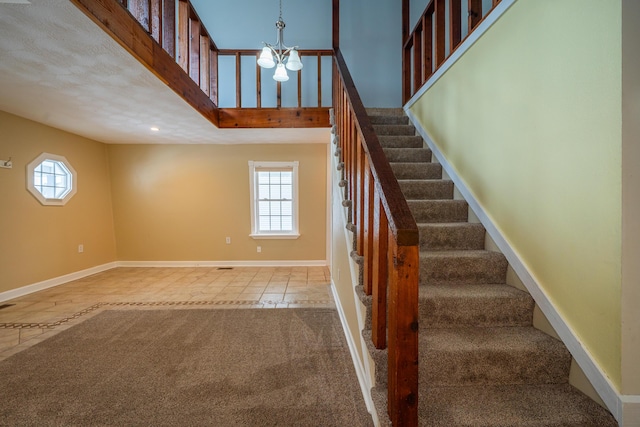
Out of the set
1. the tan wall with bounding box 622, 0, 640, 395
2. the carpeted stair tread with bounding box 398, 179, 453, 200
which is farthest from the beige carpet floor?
the carpeted stair tread with bounding box 398, 179, 453, 200

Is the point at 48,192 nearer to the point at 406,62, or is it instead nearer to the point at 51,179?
the point at 51,179

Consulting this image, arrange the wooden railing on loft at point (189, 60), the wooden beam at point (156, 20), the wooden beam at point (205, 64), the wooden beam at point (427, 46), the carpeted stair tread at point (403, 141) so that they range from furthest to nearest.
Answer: the wooden beam at point (205, 64)
the wooden beam at point (427, 46)
the carpeted stair tread at point (403, 141)
the wooden beam at point (156, 20)
the wooden railing on loft at point (189, 60)

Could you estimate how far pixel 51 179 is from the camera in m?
4.14

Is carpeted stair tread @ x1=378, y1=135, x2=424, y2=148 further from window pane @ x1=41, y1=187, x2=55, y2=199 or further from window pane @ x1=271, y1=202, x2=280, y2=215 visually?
window pane @ x1=41, y1=187, x2=55, y2=199

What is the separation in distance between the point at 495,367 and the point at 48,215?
5590 millimetres

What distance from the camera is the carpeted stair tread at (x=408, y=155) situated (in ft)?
9.73

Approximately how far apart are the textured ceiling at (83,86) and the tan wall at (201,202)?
18.8 inches

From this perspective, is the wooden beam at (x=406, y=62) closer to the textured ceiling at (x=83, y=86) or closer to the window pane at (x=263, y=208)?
the textured ceiling at (x=83, y=86)

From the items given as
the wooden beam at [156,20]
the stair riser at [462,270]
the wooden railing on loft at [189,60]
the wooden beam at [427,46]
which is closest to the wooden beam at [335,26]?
the wooden railing on loft at [189,60]

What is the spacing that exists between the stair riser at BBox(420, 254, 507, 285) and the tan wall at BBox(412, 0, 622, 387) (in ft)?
0.59

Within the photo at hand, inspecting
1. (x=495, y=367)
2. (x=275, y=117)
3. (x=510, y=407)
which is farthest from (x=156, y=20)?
(x=510, y=407)

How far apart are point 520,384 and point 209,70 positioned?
450 centimetres

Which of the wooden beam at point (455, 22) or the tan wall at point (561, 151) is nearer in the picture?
the tan wall at point (561, 151)

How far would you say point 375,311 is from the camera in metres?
1.31
